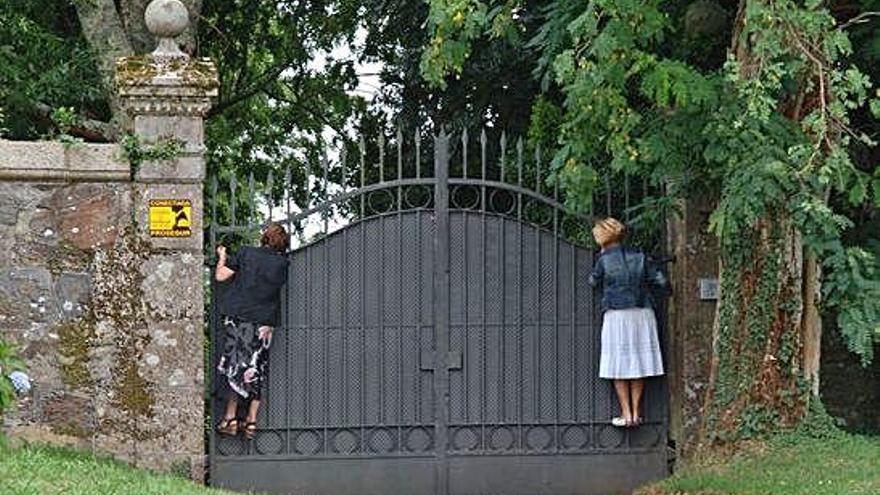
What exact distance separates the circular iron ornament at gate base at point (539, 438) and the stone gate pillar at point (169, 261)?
2.20m

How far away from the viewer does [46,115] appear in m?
14.4

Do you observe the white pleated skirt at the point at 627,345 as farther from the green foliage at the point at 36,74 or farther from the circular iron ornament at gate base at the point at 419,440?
the green foliage at the point at 36,74

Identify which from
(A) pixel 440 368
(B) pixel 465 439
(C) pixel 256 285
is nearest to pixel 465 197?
(A) pixel 440 368

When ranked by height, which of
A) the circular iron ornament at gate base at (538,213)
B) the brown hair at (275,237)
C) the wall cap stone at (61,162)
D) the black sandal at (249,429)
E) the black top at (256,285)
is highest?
the wall cap stone at (61,162)

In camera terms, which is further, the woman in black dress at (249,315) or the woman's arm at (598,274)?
the woman's arm at (598,274)

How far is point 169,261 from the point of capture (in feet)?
32.4

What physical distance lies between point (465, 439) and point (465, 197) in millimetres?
1844

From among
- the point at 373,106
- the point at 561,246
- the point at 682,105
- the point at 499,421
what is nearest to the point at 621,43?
the point at 682,105

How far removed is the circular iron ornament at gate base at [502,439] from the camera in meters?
10.5

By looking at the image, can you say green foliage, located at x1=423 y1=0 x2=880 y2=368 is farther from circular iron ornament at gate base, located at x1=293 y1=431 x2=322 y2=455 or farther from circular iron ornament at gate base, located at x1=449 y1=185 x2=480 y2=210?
circular iron ornament at gate base, located at x1=293 y1=431 x2=322 y2=455

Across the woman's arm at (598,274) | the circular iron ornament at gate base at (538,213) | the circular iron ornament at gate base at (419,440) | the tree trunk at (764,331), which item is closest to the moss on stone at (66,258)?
the circular iron ornament at gate base at (419,440)

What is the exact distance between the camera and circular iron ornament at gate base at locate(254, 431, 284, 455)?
10.2 metres

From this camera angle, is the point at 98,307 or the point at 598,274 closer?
the point at 98,307

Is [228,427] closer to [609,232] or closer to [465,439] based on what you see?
[465,439]
